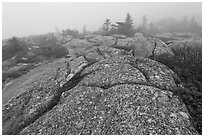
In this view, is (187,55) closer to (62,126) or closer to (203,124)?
(203,124)

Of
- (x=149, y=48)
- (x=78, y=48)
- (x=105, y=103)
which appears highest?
(x=149, y=48)

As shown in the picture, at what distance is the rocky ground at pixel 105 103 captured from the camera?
31.6 feet

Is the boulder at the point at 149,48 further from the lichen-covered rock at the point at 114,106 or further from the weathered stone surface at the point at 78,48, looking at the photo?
the weathered stone surface at the point at 78,48

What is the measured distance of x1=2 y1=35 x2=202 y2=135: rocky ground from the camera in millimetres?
9625

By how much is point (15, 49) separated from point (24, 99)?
69.1ft

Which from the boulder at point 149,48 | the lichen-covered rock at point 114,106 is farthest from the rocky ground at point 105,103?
the boulder at point 149,48

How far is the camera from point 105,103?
36.3 feet

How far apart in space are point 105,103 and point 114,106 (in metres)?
0.64

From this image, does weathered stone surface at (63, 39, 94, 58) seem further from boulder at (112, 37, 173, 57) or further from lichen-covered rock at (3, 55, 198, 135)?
lichen-covered rock at (3, 55, 198, 135)

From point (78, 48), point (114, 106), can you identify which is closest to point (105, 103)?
point (114, 106)

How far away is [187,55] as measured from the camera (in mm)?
15164

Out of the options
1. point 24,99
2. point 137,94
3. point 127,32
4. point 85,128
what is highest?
point 137,94

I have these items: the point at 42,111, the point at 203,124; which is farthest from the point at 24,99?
the point at 203,124

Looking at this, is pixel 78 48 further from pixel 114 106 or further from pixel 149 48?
pixel 114 106
